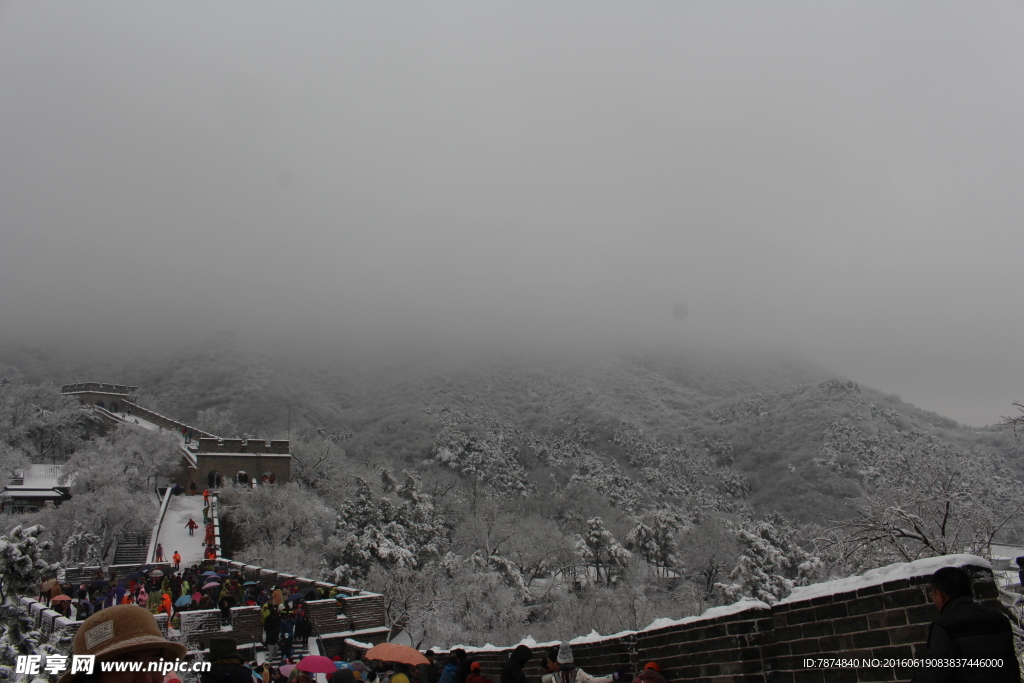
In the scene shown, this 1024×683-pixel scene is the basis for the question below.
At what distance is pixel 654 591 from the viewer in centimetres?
4500

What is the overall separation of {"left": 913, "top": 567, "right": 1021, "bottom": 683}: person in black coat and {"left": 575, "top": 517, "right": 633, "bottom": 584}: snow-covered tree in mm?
46174

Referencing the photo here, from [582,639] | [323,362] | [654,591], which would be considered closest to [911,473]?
[582,639]

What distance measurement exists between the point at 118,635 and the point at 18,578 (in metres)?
5.37

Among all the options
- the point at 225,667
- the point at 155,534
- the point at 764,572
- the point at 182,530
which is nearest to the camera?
the point at 225,667

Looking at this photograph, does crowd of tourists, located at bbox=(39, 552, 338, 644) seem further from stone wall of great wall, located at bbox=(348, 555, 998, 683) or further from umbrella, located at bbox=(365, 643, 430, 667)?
stone wall of great wall, located at bbox=(348, 555, 998, 683)

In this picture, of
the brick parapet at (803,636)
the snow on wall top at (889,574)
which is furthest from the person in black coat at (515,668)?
the snow on wall top at (889,574)

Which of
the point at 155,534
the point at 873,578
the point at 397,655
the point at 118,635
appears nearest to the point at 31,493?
the point at 155,534

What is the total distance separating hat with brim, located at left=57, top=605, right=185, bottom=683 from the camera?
2249 mm

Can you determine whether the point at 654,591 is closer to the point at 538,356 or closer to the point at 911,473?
the point at 911,473

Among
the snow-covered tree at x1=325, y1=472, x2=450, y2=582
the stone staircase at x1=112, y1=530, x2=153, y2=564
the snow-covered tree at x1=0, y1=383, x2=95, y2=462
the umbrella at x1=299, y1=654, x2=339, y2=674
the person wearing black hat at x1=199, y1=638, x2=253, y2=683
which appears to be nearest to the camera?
the person wearing black hat at x1=199, y1=638, x2=253, y2=683

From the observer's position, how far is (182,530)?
31391 mm

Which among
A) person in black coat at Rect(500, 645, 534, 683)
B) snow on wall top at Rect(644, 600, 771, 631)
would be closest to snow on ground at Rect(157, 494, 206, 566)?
person in black coat at Rect(500, 645, 534, 683)

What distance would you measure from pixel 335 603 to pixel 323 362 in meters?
118

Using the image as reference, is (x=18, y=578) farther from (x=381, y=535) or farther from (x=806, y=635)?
(x=381, y=535)
